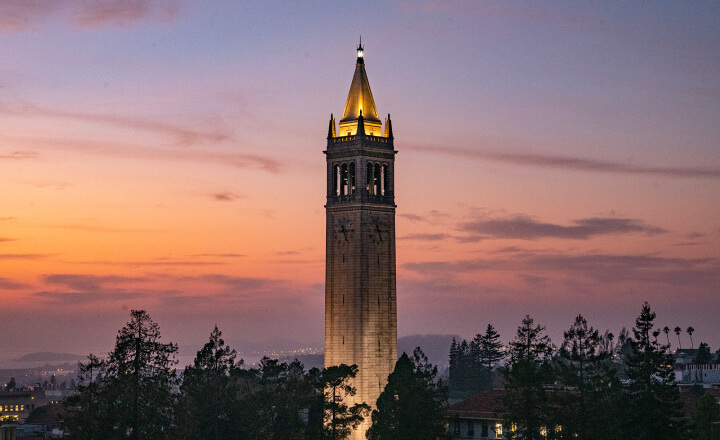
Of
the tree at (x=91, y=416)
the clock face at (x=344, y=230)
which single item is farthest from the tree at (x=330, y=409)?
the tree at (x=91, y=416)

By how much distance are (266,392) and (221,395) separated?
752cm

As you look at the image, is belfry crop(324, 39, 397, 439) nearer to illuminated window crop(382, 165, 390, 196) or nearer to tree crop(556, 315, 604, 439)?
illuminated window crop(382, 165, 390, 196)

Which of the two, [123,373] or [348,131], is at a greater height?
[348,131]

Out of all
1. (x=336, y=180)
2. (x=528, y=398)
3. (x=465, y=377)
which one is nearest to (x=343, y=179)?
(x=336, y=180)

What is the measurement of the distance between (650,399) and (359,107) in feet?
151

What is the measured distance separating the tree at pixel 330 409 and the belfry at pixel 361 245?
8.93 m

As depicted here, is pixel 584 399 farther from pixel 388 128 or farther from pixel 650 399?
pixel 388 128

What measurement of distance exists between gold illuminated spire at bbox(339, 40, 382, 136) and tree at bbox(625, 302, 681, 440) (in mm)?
39781

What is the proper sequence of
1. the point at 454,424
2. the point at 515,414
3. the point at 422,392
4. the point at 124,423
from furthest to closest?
1. the point at 454,424
2. the point at 422,392
3. the point at 515,414
4. the point at 124,423

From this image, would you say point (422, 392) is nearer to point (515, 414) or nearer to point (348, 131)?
point (515, 414)

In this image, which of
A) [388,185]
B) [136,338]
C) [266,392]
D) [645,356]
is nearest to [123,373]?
[136,338]

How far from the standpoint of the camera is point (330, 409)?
95688mm

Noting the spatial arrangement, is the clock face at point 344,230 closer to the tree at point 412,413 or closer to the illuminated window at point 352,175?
the illuminated window at point 352,175

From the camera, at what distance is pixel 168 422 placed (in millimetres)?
83188
